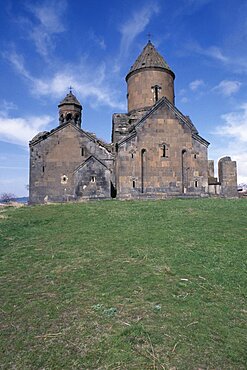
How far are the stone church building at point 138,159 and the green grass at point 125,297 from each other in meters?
9.72

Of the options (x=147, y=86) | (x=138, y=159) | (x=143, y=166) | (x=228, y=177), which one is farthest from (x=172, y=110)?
(x=228, y=177)

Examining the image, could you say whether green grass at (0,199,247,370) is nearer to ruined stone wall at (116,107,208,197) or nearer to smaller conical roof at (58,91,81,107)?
ruined stone wall at (116,107,208,197)

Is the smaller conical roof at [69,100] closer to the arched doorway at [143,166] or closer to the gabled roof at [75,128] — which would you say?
the gabled roof at [75,128]

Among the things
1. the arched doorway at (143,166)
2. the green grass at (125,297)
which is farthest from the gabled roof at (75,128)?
the green grass at (125,297)

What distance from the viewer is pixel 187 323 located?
4746mm

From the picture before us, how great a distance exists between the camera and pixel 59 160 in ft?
73.5

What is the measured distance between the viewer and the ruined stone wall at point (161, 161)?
2042cm

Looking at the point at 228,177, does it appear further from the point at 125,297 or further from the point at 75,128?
the point at 125,297

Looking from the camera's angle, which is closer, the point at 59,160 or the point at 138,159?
the point at 138,159

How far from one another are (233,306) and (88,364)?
109 inches

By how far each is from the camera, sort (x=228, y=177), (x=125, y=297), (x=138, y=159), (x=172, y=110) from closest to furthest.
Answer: (x=125, y=297)
(x=138, y=159)
(x=172, y=110)
(x=228, y=177)

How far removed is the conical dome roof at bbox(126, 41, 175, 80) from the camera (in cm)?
2381

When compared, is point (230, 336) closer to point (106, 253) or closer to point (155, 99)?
point (106, 253)

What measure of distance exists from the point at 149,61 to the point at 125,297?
71.5ft
